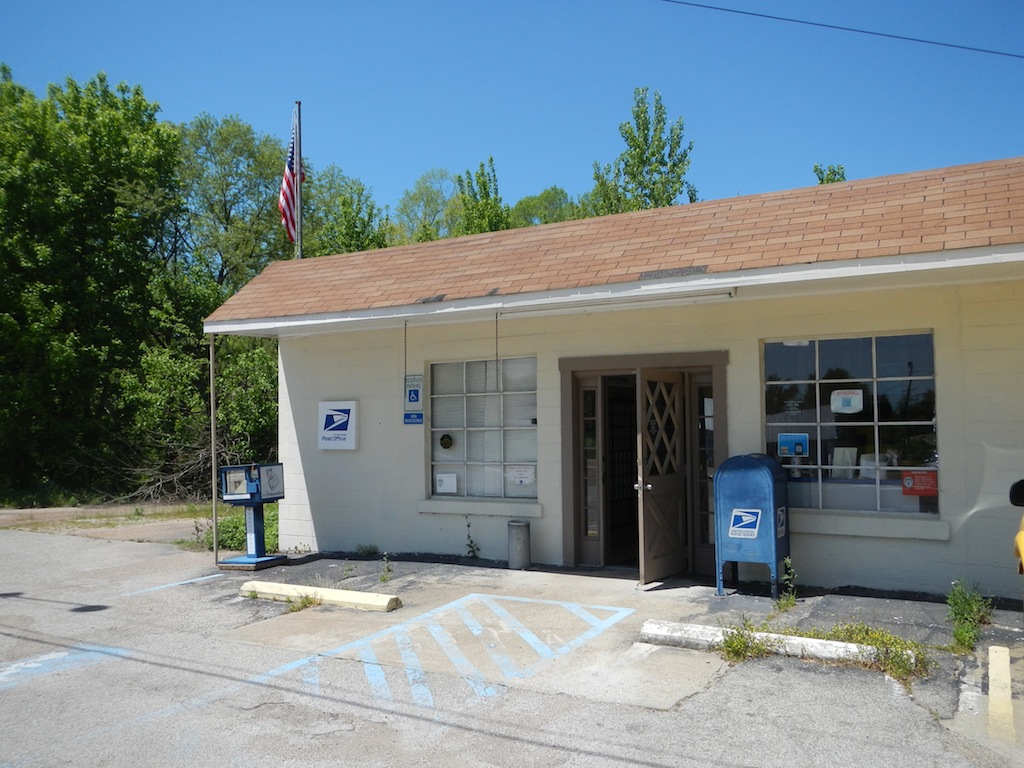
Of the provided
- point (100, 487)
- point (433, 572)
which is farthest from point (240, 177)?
point (433, 572)

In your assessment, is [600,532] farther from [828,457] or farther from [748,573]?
[828,457]

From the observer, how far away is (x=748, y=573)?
905 cm

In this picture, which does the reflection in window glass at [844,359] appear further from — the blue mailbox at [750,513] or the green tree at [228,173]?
the green tree at [228,173]

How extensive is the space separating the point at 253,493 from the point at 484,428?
309cm

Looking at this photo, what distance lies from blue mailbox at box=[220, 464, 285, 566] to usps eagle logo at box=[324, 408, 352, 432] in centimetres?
101

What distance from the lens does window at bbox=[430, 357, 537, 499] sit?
1070 centimetres

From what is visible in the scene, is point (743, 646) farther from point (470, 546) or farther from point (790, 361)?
point (470, 546)

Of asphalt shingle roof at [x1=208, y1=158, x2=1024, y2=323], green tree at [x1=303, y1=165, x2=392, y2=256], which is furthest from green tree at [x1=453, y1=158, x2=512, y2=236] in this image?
asphalt shingle roof at [x1=208, y1=158, x2=1024, y2=323]

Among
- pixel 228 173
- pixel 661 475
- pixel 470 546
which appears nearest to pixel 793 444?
pixel 661 475

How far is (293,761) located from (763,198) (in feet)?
25.8

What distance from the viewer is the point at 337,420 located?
11914 millimetres

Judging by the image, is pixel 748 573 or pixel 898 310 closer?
pixel 898 310

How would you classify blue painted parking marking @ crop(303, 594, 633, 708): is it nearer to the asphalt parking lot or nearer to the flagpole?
the asphalt parking lot

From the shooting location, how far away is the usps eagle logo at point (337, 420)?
11844 mm
